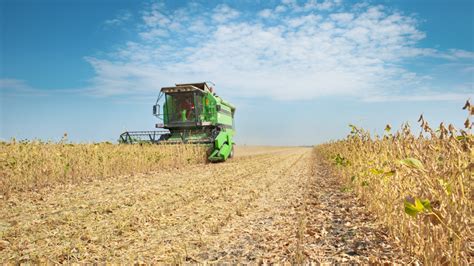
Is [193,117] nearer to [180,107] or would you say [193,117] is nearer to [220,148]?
[180,107]

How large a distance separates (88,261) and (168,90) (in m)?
13.5

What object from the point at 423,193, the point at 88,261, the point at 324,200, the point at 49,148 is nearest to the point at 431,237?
the point at 423,193

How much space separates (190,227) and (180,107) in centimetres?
1290

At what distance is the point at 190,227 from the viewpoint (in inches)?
209

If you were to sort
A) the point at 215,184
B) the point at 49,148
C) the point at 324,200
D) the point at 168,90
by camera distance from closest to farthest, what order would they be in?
the point at 324,200
the point at 215,184
the point at 49,148
the point at 168,90

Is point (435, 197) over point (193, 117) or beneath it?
beneath

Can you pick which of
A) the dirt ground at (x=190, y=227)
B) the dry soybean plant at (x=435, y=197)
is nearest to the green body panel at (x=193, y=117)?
the dirt ground at (x=190, y=227)

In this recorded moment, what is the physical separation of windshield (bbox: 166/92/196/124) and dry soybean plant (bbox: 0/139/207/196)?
2.55m

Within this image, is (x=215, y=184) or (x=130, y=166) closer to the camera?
(x=215, y=184)

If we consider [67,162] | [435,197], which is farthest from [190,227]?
A: [67,162]

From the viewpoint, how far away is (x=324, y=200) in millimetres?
7441

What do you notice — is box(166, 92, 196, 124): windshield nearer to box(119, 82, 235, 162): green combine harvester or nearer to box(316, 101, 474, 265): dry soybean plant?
box(119, 82, 235, 162): green combine harvester

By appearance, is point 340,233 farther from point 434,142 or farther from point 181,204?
point 181,204

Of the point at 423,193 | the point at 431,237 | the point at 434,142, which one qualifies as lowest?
the point at 431,237
